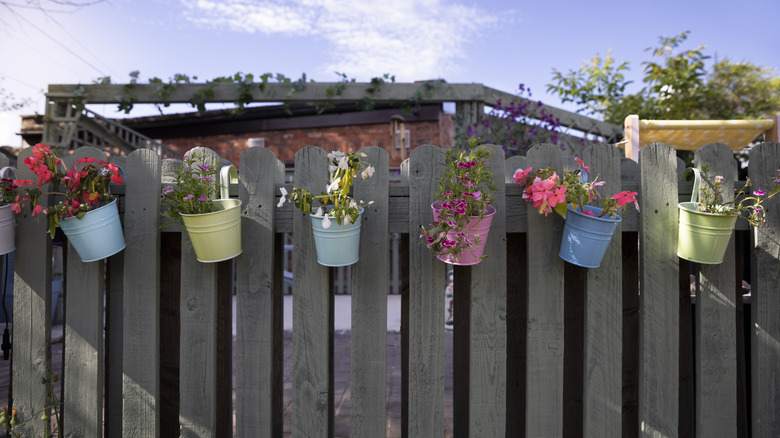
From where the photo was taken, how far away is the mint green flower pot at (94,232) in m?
1.40

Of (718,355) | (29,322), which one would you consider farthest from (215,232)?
(718,355)

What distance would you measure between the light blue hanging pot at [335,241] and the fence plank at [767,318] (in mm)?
1353

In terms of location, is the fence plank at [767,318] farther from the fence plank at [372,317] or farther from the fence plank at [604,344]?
the fence plank at [372,317]

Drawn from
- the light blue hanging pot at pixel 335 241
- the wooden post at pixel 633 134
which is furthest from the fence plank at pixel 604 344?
the wooden post at pixel 633 134

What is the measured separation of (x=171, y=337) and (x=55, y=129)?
15.8ft

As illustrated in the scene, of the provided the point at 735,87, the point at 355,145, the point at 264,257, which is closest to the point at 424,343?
the point at 264,257

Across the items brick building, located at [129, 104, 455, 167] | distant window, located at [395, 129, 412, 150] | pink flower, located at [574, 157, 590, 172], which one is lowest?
pink flower, located at [574, 157, 590, 172]

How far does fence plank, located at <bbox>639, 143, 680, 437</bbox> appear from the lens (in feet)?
4.92

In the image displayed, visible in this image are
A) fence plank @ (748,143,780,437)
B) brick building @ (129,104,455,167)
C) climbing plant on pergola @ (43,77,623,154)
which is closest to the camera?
fence plank @ (748,143,780,437)

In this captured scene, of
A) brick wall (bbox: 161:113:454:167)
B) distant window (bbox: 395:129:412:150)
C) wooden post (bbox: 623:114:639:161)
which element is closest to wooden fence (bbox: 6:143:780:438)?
wooden post (bbox: 623:114:639:161)

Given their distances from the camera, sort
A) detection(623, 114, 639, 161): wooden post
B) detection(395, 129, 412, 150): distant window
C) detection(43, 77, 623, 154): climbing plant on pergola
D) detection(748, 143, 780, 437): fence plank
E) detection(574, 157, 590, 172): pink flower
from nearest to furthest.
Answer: detection(574, 157, 590, 172): pink flower → detection(748, 143, 780, 437): fence plank → detection(623, 114, 639, 161): wooden post → detection(43, 77, 623, 154): climbing plant on pergola → detection(395, 129, 412, 150): distant window

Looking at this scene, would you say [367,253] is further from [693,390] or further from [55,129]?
[55,129]

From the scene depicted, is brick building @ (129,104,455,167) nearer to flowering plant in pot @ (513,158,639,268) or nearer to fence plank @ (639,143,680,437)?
fence plank @ (639,143,680,437)

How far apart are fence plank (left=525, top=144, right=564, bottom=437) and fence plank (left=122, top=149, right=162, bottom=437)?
1.26m
